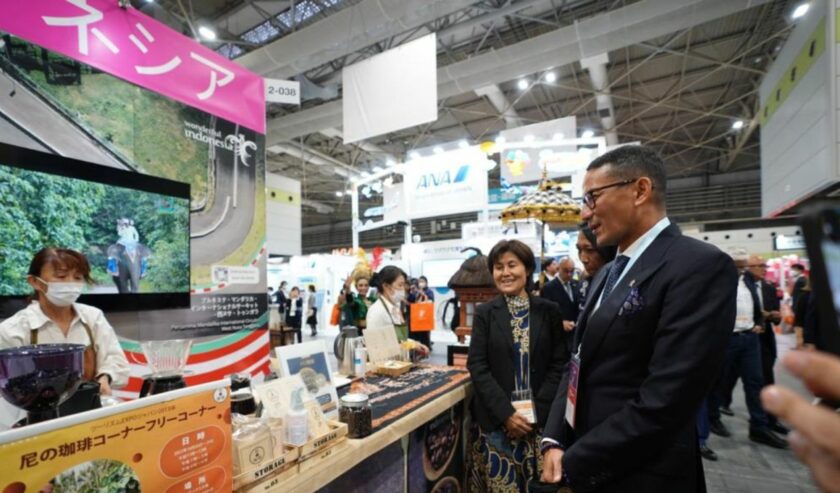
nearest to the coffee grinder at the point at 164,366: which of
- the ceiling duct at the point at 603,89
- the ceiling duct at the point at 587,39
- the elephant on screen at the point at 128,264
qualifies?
the elephant on screen at the point at 128,264

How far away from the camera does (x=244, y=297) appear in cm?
353

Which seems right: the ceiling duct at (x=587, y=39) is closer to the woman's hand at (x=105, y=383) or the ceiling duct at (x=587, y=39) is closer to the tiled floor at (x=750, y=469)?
the tiled floor at (x=750, y=469)

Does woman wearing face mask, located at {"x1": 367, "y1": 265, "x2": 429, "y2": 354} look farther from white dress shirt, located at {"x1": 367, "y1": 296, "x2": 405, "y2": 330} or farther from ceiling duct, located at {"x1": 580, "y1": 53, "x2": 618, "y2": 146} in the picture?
ceiling duct, located at {"x1": 580, "y1": 53, "x2": 618, "y2": 146}

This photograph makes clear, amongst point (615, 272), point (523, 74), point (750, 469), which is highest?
point (523, 74)

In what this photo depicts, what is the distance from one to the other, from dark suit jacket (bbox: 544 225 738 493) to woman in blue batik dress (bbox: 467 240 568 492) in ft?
2.14

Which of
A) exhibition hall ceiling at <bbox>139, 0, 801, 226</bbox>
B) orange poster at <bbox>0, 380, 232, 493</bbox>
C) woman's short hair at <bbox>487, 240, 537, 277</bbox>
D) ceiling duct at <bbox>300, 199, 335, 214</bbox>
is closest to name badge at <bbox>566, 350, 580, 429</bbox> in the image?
woman's short hair at <bbox>487, 240, 537, 277</bbox>

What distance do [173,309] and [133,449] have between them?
8.45ft

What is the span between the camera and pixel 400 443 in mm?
1687

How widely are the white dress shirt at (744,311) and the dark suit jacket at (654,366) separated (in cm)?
297

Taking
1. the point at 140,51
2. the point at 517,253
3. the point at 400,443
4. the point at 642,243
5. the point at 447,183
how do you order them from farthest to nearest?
the point at 447,183
the point at 140,51
the point at 517,253
the point at 400,443
the point at 642,243

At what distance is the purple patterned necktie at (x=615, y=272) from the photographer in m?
1.31

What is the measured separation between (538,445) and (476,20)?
5769 millimetres

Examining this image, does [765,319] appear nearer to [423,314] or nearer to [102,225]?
[423,314]

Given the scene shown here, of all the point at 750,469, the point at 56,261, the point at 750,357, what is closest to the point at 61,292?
the point at 56,261
